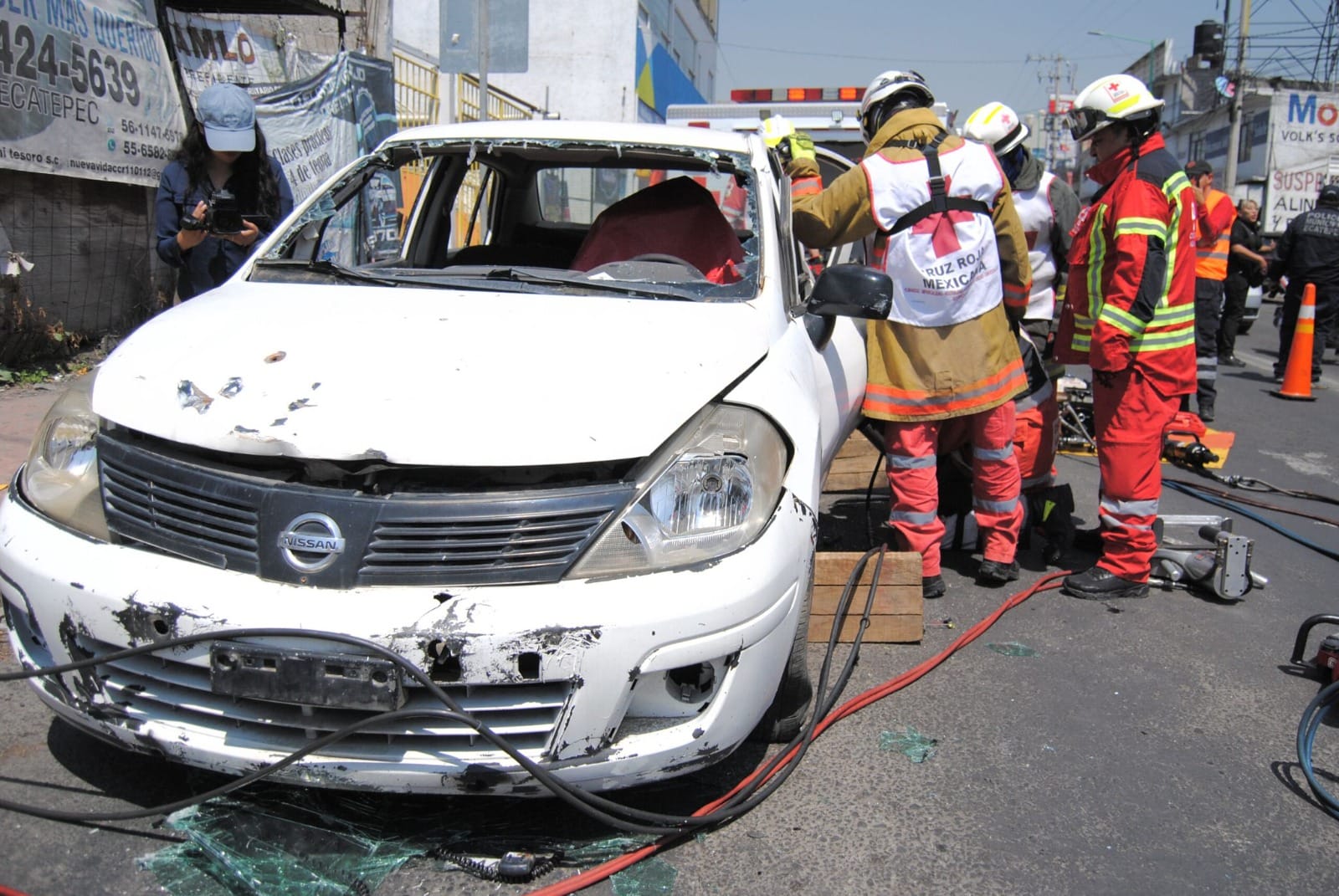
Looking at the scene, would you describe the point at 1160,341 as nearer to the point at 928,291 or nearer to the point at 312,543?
the point at 928,291

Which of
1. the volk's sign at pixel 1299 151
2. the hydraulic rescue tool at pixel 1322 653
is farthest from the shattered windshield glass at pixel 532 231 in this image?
the volk's sign at pixel 1299 151

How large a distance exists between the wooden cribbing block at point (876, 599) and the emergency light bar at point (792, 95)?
9000mm

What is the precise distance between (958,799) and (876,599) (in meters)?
1.11

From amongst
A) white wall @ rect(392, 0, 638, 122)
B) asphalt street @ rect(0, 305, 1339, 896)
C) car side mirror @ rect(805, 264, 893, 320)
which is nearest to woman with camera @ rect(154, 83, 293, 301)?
asphalt street @ rect(0, 305, 1339, 896)

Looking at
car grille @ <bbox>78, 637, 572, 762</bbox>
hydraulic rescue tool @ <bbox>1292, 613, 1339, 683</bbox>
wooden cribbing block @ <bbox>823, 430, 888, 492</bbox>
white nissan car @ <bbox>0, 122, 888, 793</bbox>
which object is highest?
Result: white nissan car @ <bbox>0, 122, 888, 793</bbox>

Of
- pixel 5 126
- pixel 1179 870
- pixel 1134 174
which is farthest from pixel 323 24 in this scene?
pixel 1179 870

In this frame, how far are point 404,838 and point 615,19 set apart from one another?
19132mm

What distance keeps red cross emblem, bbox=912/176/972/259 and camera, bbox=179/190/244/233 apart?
2.80 m

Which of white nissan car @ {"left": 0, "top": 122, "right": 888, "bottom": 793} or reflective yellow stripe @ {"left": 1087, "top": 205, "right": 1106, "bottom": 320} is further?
reflective yellow stripe @ {"left": 1087, "top": 205, "right": 1106, "bottom": 320}

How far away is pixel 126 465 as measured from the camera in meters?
2.41

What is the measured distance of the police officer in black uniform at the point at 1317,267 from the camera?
1105 centimetres

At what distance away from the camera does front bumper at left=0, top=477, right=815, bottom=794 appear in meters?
2.13

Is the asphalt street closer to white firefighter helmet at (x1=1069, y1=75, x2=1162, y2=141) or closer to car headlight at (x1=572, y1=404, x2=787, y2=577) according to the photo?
car headlight at (x1=572, y1=404, x2=787, y2=577)

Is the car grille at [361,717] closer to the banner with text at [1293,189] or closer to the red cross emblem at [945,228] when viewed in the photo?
the red cross emblem at [945,228]
